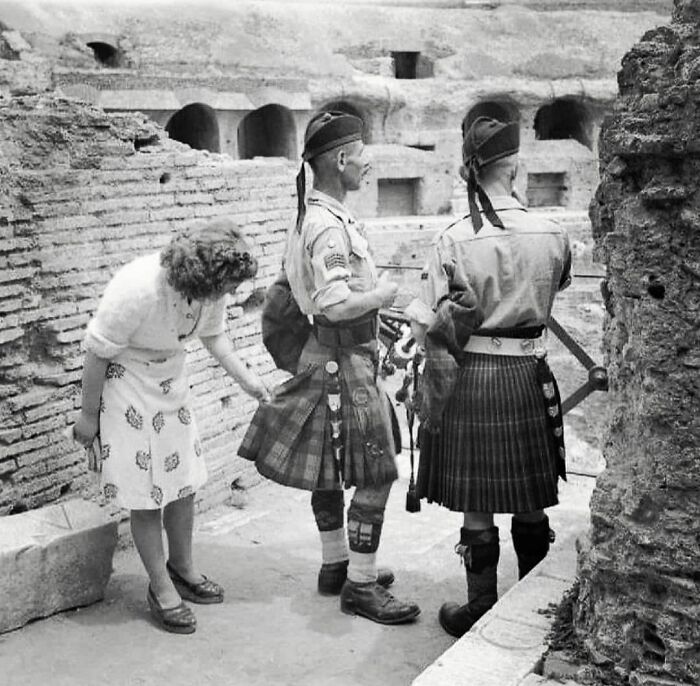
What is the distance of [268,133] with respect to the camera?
26.9 meters

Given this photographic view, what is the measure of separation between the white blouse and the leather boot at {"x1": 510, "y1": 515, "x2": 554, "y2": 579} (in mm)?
1581

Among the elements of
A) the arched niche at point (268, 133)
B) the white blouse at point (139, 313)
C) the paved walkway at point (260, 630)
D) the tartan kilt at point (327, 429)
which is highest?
the arched niche at point (268, 133)

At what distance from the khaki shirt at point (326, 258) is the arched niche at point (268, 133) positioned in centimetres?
2102

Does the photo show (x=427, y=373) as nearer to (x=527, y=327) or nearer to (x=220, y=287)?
(x=527, y=327)

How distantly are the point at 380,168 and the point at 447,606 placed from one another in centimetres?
2006

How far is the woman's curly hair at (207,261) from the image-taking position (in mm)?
3816

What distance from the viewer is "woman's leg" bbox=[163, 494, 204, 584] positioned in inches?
170

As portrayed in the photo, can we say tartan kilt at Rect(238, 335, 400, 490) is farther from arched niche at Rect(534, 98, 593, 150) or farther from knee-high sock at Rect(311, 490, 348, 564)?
arched niche at Rect(534, 98, 593, 150)

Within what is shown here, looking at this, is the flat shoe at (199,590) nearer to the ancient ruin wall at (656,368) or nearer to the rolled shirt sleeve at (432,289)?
the rolled shirt sleeve at (432,289)

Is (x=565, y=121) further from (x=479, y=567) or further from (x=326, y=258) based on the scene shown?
(x=479, y=567)

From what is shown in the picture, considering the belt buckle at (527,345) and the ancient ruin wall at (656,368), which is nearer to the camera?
the ancient ruin wall at (656,368)

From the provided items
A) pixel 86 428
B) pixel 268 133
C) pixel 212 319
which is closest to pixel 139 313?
pixel 212 319

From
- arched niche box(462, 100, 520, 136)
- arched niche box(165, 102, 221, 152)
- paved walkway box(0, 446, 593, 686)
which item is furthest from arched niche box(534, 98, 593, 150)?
paved walkway box(0, 446, 593, 686)

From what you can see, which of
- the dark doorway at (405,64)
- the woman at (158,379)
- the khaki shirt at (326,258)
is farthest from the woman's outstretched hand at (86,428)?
the dark doorway at (405,64)
